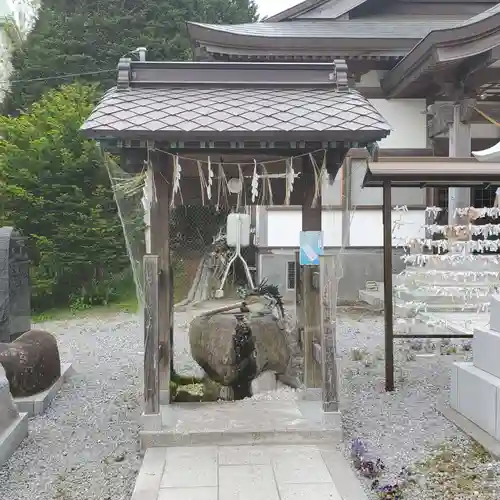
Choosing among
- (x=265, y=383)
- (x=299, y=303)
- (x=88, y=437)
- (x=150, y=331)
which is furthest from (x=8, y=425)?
(x=299, y=303)

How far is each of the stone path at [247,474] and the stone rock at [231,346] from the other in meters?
1.11

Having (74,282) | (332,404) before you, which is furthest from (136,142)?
(74,282)

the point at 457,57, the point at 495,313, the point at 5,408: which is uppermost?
the point at 457,57

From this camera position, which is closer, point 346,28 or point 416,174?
point 416,174

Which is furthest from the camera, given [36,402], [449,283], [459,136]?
[459,136]

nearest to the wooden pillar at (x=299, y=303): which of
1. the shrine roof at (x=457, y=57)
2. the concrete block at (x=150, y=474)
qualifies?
the concrete block at (x=150, y=474)

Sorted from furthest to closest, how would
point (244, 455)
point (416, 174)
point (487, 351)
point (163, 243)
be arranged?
point (416, 174), point (163, 243), point (487, 351), point (244, 455)

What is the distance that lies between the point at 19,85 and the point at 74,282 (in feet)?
32.6

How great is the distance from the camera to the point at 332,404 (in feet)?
15.7

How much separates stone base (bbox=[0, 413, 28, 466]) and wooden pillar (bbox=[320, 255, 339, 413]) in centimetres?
265

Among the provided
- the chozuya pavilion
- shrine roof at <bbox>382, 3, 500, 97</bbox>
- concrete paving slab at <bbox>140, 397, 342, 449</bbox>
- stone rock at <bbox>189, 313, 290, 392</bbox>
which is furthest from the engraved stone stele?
shrine roof at <bbox>382, 3, 500, 97</bbox>

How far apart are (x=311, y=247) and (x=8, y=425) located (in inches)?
122

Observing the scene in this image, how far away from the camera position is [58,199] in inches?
477

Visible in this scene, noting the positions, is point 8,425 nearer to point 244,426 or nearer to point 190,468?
point 190,468
